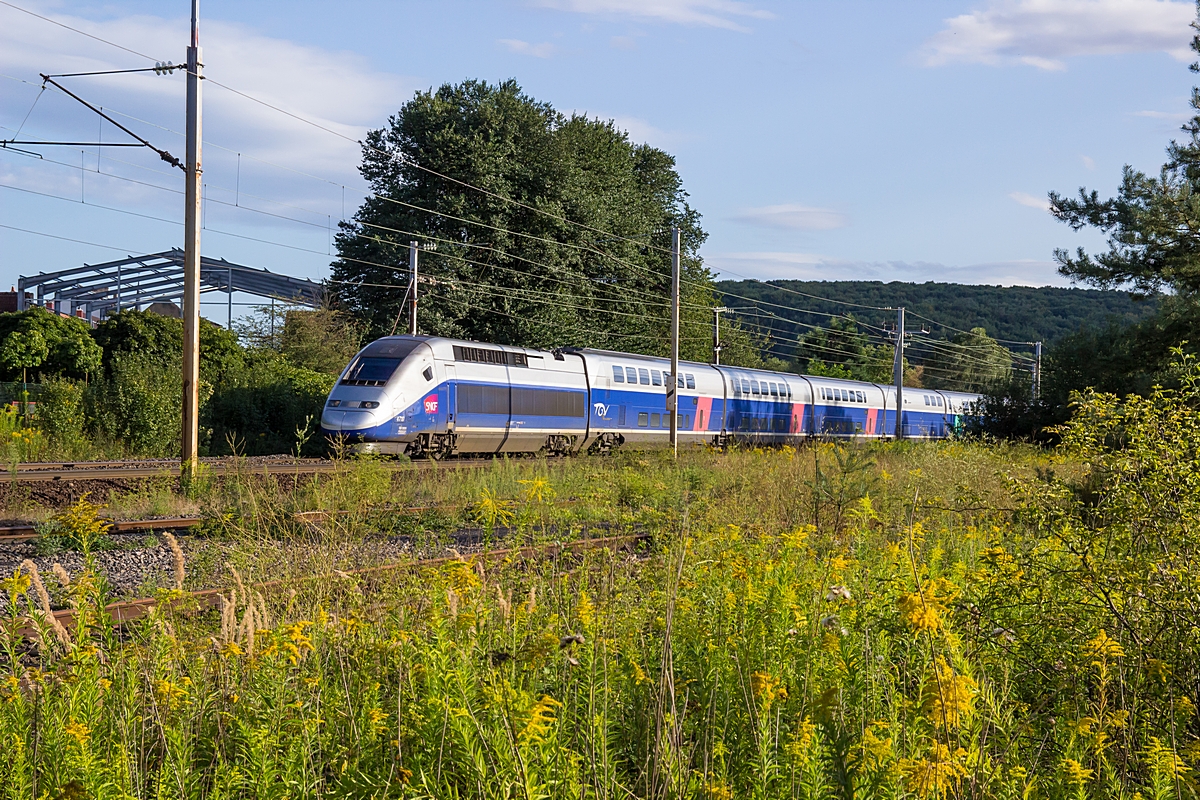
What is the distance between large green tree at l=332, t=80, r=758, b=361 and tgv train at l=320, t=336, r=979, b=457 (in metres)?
10.8

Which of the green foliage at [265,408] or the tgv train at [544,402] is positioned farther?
the green foliage at [265,408]

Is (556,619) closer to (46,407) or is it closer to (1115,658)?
(1115,658)

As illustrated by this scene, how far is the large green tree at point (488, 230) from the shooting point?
40562 millimetres

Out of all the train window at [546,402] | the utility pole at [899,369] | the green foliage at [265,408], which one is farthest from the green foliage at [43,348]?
the utility pole at [899,369]

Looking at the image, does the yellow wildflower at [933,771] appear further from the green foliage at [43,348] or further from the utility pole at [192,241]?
the green foliage at [43,348]

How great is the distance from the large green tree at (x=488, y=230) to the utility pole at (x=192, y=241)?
2098cm

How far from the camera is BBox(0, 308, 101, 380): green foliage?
2820 centimetres

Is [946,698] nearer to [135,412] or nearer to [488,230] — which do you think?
[135,412]

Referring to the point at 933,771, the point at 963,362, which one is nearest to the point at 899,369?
the point at 933,771

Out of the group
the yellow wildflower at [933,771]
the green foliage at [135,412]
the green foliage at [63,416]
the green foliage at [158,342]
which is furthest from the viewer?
the green foliage at [158,342]

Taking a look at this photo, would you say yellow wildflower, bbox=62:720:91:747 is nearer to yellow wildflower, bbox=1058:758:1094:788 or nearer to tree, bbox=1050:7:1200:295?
yellow wildflower, bbox=1058:758:1094:788

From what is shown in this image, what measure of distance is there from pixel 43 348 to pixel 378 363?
460 inches

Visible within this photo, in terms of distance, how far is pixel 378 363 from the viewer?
77.0ft

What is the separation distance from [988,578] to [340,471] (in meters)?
10.7
